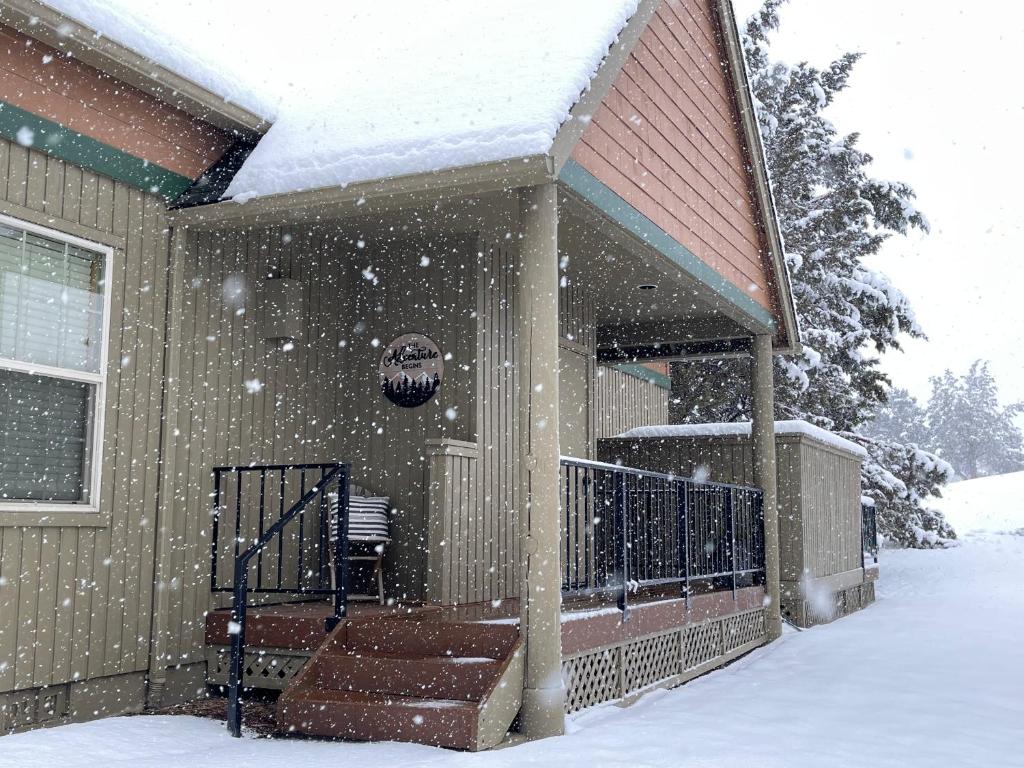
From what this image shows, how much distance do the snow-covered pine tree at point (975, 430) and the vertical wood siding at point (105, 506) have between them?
7475 centimetres

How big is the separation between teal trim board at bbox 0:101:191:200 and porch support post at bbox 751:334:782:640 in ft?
19.1

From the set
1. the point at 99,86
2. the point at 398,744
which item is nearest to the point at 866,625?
the point at 398,744

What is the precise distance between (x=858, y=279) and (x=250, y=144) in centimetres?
1450

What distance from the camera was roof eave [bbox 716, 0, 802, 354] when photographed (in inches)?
348

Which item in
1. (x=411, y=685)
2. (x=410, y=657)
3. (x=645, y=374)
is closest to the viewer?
(x=411, y=685)

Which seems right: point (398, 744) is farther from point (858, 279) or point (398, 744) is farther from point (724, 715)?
point (858, 279)

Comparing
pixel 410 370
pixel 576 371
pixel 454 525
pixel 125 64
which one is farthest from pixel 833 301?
pixel 125 64

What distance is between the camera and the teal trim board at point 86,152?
5.16 m

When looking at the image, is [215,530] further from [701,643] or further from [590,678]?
[701,643]

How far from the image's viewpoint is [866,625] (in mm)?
10805

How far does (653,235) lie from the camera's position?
6.96m

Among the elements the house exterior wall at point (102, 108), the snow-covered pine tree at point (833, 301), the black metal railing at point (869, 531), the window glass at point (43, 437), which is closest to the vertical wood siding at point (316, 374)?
the house exterior wall at point (102, 108)

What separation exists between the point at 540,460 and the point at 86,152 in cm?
297

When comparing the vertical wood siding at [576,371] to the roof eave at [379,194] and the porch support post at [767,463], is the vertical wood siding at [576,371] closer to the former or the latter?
the porch support post at [767,463]
